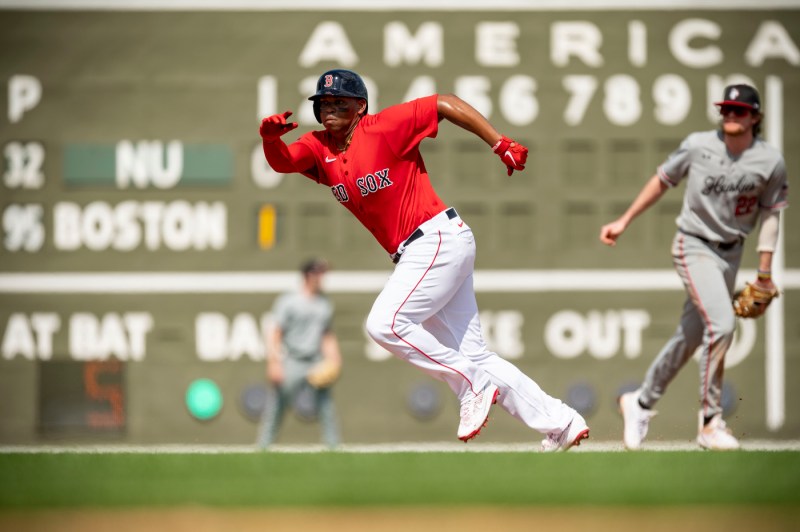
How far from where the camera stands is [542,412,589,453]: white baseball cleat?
22.0ft

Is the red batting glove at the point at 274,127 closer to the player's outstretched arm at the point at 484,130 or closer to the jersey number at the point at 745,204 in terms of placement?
the player's outstretched arm at the point at 484,130

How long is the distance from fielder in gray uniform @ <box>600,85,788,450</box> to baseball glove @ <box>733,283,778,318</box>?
0.05 m

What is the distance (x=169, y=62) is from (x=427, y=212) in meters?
5.73

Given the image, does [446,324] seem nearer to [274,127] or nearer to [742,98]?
[274,127]

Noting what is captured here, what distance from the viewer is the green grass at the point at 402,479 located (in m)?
6.34

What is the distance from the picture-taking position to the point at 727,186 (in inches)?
298

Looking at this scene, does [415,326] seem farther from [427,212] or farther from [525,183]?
[525,183]

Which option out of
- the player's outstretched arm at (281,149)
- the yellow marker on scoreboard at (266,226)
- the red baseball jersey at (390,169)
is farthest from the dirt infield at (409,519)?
the yellow marker on scoreboard at (266,226)

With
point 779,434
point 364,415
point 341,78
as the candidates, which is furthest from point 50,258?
point 779,434

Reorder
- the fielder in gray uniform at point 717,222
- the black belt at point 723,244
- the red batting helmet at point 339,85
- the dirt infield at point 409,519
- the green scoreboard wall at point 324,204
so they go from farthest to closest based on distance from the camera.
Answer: the green scoreboard wall at point 324,204 < the black belt at point 723,244 < the fielder in gray uniform at point 717,222 < the red batting helmet at point 339,85 < the dirt infield at point 409,519

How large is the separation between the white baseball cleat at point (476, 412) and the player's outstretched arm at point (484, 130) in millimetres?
1111

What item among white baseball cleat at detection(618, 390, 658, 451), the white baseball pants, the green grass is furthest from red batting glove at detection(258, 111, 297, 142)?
white baseball cleat at detection(618, 390, 658, 451)

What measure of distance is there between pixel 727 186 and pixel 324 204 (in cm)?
480

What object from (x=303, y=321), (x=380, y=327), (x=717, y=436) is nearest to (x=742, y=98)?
(x=717, y=436)
